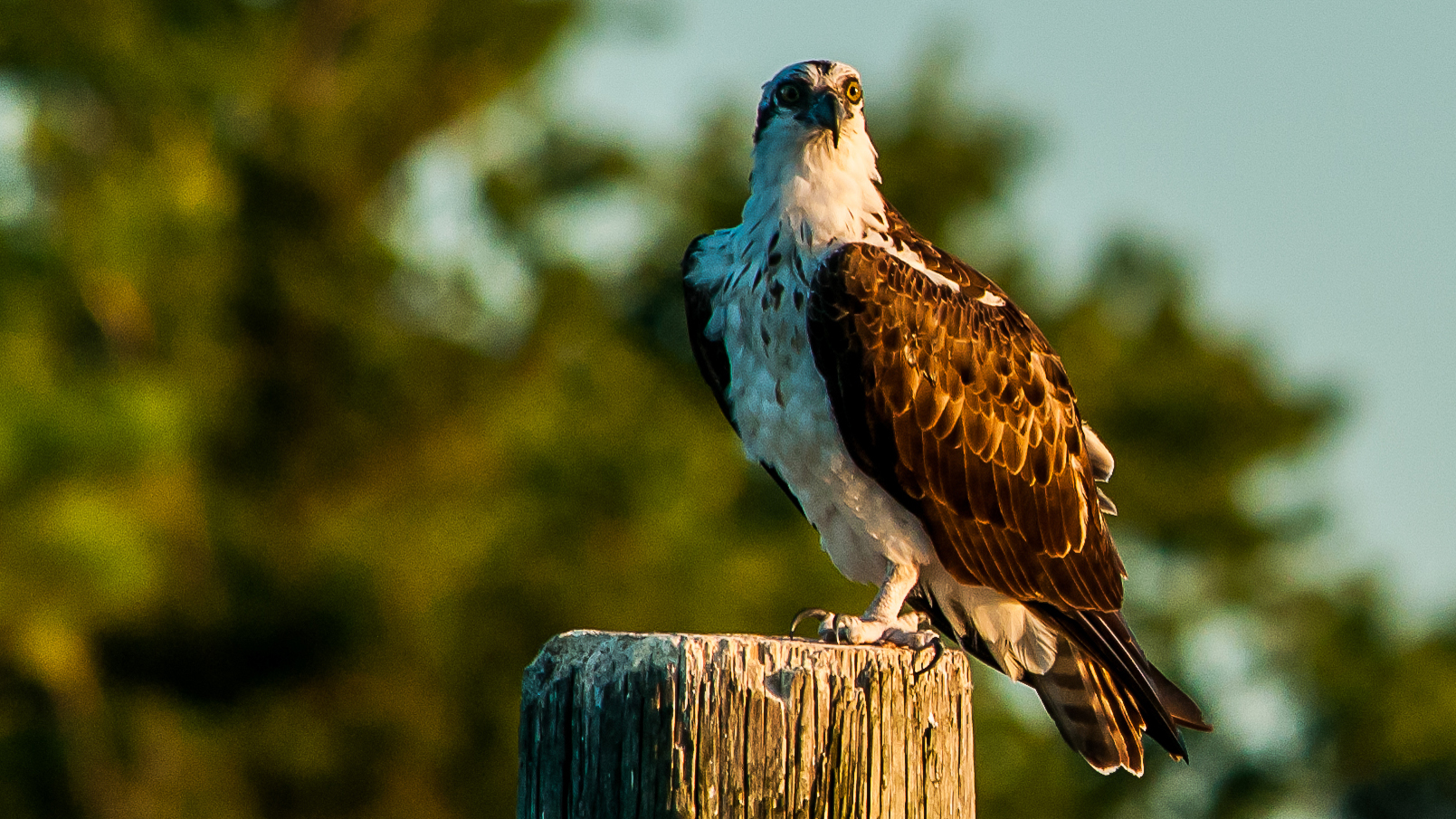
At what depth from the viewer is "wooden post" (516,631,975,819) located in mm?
3170

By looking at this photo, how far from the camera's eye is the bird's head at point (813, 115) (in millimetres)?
5098

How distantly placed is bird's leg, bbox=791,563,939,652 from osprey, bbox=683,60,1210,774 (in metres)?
0.01

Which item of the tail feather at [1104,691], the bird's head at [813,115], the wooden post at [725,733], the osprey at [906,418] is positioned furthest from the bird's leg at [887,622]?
the bird's head at [813,115]

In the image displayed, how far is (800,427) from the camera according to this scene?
196 inches

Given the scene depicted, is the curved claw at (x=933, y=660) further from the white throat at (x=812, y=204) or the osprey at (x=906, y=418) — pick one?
the white throat at (x=812, y=204)

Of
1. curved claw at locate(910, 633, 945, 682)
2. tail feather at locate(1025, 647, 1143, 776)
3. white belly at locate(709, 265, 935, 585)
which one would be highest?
white belly at locate(709, 265, 935, 585)

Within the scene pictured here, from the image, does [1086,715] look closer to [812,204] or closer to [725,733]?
[812,204]

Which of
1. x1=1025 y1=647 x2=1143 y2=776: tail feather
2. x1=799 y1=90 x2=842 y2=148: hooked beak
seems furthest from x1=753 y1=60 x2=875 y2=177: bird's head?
x1=1025 y1=647 x2=1143 y2=776: tail feather

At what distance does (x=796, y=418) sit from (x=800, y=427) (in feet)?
0.09

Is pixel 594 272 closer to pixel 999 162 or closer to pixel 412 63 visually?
pixel 412 63

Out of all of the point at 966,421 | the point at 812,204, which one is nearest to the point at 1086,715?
the point at 966,421

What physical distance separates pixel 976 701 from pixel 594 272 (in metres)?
6.50

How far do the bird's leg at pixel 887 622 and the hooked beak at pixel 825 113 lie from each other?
1216 mm

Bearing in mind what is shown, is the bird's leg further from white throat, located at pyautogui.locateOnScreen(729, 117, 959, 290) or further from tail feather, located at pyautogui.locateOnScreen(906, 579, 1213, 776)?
white throat, located at pyautogui.locateOnScreen(729, 117, 959, 290)
